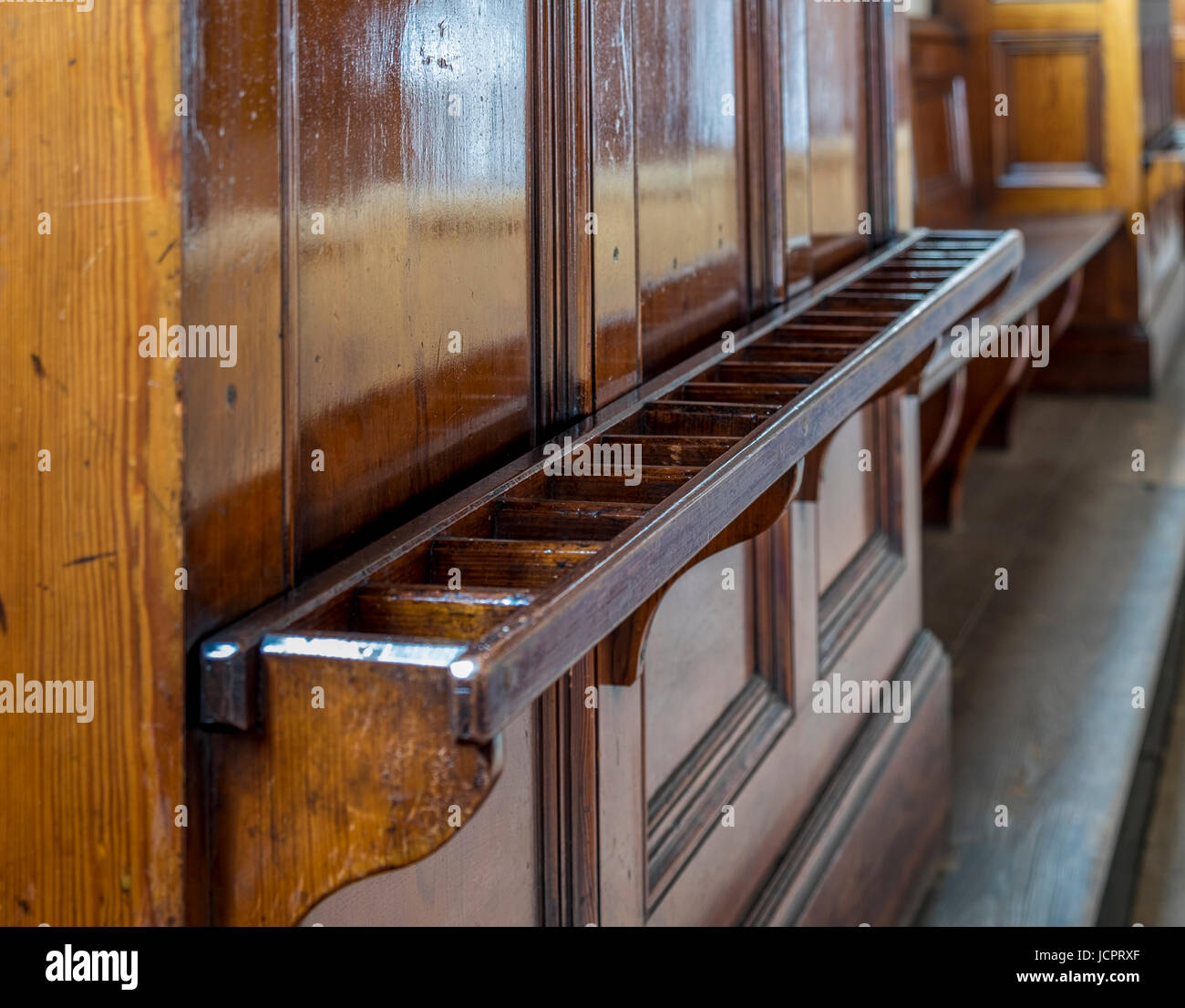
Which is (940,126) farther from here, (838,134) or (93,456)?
(93,456)

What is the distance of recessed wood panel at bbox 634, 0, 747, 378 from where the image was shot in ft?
4.49

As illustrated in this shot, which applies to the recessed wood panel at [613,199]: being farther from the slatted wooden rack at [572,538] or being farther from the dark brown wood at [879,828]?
the dark brown wood at [879,828]

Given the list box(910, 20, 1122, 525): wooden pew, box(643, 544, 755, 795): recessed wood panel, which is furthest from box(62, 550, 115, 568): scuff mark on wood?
box(910, 20, 1122, 525): wooden pew

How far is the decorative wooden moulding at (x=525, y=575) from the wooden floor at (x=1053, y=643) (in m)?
1.33

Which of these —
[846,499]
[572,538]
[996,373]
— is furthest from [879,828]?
[996,373]

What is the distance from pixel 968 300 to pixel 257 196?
1176 mm

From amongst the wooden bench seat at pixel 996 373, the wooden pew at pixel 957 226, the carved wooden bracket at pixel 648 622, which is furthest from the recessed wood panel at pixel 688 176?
the wooden pew at pixel 957 226

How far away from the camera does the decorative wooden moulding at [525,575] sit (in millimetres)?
679

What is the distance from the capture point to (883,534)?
93.8 inches

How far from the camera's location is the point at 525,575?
856 mm

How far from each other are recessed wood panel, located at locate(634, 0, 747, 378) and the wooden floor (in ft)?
4.17

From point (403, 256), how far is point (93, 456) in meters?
0.29

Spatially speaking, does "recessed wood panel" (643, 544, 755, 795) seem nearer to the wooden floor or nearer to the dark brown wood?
the dark brown wood
